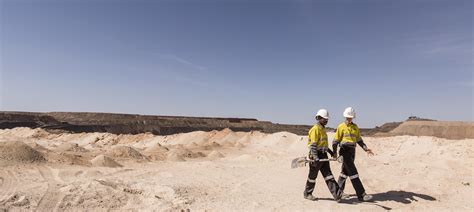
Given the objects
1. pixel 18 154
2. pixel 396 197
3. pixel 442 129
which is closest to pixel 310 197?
pixel 396 197

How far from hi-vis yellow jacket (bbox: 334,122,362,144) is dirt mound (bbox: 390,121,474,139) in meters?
38.2

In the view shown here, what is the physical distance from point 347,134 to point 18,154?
40.5 ft

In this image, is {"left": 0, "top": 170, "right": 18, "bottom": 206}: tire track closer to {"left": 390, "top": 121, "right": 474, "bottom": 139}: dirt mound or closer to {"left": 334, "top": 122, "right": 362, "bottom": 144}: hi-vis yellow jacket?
{"left": 334, "top": 122, "right": 362, "bottom": 144}: hi-vis yellow jacket

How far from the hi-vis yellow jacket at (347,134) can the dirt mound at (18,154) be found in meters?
11.8

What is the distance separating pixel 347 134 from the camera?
7.53 metres

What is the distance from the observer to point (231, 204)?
7723 millimetres

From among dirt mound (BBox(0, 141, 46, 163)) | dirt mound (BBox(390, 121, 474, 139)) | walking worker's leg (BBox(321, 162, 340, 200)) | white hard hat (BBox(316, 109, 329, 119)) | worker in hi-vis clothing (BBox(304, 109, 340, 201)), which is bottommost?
dirt mound (BBox(0, 141, 46, 163))

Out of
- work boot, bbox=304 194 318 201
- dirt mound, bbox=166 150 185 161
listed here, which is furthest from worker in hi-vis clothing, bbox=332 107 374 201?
dirt mound, bbox=166 150 185 161

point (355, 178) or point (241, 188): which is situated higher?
point (355, 178)

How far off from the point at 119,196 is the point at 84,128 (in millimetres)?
43953

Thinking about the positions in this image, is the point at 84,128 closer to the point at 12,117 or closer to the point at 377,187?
the point at 12,117

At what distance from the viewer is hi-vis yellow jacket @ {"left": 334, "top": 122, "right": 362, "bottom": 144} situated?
752cm

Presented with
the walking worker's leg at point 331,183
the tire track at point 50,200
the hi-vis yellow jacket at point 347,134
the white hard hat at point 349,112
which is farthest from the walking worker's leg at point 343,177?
the tire track at point 50,200

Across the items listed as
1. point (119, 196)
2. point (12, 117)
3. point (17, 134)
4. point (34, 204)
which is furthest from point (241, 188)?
point (12, 117)
